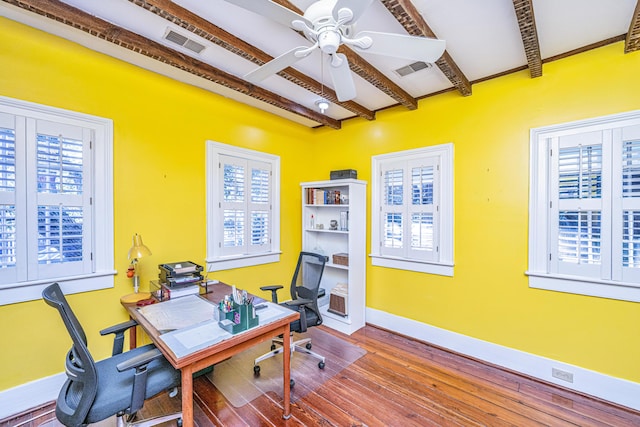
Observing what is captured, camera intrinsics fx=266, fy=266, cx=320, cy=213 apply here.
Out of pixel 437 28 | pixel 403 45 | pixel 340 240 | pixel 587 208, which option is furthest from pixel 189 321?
pixel 587 208

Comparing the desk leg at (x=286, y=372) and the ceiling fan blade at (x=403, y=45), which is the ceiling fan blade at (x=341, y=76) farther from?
the desk leg at (x=286, y=372)

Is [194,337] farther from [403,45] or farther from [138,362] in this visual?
[403,45]

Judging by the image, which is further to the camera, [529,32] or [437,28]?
[437,28]

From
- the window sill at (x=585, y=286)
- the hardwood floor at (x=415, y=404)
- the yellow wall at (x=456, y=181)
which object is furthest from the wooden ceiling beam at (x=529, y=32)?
the hardwood floor at (x=415, y=404)

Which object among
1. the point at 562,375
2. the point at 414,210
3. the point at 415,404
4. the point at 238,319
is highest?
the point at 414,210

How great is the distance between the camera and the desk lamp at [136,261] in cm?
227

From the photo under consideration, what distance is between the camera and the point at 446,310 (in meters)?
3.06

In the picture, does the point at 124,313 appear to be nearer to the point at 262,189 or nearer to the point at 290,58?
the point at 262,189

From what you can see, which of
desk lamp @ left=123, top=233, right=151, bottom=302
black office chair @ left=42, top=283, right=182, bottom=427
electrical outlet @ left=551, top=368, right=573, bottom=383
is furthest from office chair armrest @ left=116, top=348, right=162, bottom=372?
electrical outlet @ left=551, top=368, right=573, bottom=383

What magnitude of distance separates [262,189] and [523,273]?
10.2 feet

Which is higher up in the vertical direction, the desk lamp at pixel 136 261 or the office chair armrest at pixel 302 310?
the desk lamp at pixel 136 261

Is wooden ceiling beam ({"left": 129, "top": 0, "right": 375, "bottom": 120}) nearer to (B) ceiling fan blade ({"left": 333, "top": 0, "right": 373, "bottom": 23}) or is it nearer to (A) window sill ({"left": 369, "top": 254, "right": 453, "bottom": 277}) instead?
(B) ceiling fan blade ({"left": 333, "top": 0, "right": 373, "bottom": 23})

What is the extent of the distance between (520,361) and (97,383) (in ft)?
11.2

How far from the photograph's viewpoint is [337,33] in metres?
1.45
